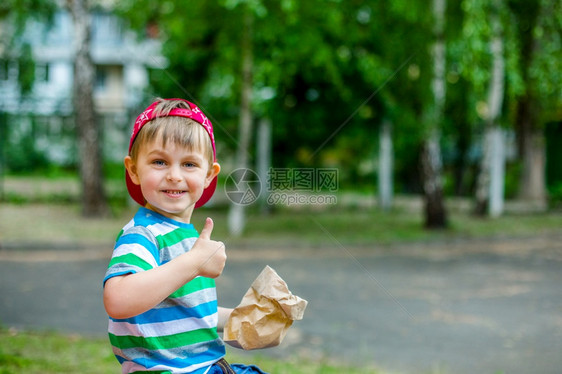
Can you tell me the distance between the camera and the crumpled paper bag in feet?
5.32

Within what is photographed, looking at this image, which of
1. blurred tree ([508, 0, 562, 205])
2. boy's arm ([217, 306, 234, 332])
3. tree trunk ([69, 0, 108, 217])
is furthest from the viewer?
tree trunk ([69, 0, 108, 217])

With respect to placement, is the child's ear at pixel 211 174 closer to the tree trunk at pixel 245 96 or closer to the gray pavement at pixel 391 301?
the gray pavement at pixel 391 301

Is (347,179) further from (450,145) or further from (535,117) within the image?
(535,117)

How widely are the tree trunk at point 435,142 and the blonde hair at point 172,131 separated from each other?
33.1 feet

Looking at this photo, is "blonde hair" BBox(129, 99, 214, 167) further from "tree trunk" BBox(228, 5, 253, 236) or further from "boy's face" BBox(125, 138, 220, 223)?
"tree trunk" BBox(228, 5, 253, 236)

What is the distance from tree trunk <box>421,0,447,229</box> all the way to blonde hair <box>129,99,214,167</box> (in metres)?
10.1

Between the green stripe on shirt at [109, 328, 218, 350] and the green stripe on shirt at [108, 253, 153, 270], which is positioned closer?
the green stripe on shirt at [108, 253, 153, 270]

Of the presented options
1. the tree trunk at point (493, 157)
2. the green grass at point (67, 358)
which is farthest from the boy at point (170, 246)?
the tree trunk at point (493, 157)

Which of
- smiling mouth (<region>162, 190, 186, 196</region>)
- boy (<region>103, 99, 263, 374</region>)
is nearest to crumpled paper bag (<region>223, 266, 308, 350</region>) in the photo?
boy (<region>103, 99, 263, 374</region>)

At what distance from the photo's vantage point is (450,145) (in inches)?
741

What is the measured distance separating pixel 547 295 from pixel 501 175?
902cm

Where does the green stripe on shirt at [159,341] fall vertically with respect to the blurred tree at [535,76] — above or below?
below

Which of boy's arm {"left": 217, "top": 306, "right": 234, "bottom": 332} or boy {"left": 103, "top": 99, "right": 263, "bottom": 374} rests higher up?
boy {"left": 103, "top": 99, "right": 263, "bottom": 374}

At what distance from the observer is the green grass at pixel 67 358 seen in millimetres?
3471
